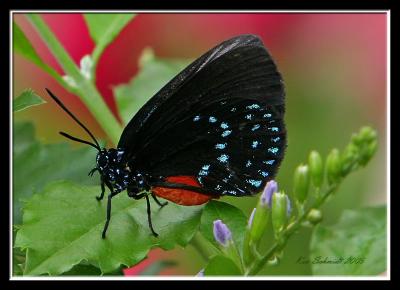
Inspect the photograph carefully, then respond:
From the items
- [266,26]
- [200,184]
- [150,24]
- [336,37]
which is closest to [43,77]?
Result: [150,24]

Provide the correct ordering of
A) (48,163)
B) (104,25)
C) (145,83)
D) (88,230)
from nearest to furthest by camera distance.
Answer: (88,230) → (48,163) → (104,25) → (145,83)

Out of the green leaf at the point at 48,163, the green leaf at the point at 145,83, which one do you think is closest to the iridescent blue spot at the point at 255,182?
the green leaf at the point at 48,163

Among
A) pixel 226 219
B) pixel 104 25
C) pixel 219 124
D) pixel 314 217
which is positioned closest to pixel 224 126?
pixel 219 124

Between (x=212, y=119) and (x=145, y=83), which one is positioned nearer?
(x=212, y=119)

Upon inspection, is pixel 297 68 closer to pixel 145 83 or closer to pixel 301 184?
pixel 145 83

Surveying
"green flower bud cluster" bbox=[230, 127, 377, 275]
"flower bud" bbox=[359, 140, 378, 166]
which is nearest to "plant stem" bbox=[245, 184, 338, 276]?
"green flower bud cluster" bbox=[230, 127, 377, 275]
